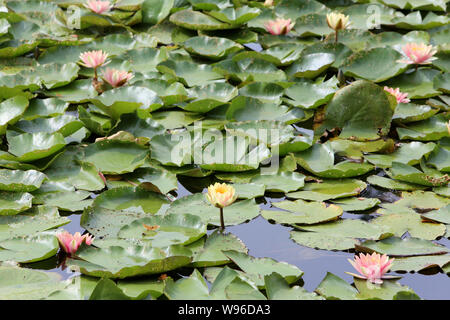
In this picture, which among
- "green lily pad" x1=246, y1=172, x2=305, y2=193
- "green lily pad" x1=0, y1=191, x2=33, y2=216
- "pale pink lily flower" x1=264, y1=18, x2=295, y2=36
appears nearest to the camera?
"green lily pad" x1=0, y1=191, x2=33, y2=216

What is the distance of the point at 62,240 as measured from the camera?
2.41 m

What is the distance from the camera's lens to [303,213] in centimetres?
275

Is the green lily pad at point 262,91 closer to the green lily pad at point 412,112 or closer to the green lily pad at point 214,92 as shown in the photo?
the green lily pad at point 214,92

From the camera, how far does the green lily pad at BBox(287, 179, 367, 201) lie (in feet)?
9.37

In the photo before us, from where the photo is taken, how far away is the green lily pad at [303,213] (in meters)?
2.68

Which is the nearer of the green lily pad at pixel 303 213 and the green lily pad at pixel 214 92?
the green lily pad at pixel 303 213

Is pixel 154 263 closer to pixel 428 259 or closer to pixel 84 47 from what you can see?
pixel 428 259

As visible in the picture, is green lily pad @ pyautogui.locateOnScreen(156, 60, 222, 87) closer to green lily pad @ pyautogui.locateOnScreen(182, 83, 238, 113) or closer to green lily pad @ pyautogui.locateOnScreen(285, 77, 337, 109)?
green lily pad @ pyautogui.locateOnScreen(182, 83, 238, 113)

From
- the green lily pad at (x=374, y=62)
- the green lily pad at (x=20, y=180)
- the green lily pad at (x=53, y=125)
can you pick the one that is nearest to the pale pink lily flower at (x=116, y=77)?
the green lily pad at (x=53, y=125)

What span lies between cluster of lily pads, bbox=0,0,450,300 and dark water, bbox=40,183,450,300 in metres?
0.04

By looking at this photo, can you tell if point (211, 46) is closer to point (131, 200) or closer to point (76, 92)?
point (76, 92)

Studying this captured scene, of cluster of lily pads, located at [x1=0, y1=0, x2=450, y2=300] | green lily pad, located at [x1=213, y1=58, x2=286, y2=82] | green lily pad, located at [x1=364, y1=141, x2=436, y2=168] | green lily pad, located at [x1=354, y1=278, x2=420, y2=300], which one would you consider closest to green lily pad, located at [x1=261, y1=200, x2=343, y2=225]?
cluster of lily pads, located at [x1=0, y1=0, x2=450, y2=300]

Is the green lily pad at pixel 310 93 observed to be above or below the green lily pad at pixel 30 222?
above

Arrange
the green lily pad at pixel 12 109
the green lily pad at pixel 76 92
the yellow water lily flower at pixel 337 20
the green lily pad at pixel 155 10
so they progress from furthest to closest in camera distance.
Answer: the green lily pad at pixel 155 10 < the yellow water lily flower at pixel 337 20 < the green lily pad at pixel 76 92 < the green lily pad at pixel 12 109
